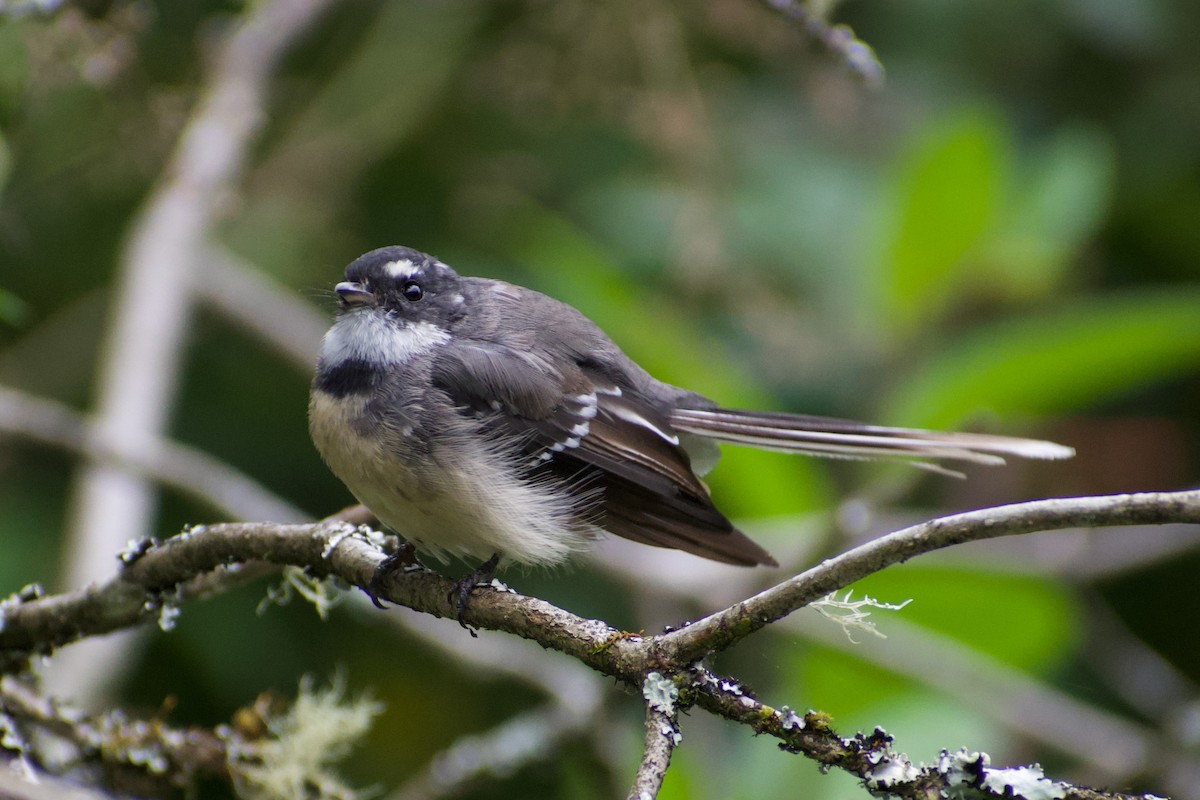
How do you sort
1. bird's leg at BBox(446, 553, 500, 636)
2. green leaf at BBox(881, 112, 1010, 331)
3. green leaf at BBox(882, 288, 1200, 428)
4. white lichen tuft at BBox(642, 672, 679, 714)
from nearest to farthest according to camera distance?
white lichen tuft at BBox(642, 672, 679, 714)
bird's leg at BBox(446, 553, 500, 636)
green leaf at BBox(882, 288, 1200, 428)
green leaf at BBox(881, 112, 1010, 331)

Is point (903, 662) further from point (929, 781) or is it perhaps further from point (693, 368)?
point (929, 781)

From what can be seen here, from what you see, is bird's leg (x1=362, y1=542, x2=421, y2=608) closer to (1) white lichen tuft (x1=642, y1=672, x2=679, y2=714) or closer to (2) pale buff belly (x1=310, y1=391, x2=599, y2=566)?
(2) pale buff belly (x1=310, y1=391, x2=599, y2=566)

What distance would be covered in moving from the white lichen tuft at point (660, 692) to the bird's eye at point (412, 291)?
189cm

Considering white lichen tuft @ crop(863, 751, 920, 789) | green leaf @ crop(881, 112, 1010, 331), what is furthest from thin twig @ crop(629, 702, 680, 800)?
green leaf @ crop(881, 112, 1010, 331)

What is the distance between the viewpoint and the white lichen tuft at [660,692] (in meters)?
1.67

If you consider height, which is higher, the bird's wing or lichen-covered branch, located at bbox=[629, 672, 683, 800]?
the bird's wing

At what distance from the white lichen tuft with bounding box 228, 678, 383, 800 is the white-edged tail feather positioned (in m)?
1.22

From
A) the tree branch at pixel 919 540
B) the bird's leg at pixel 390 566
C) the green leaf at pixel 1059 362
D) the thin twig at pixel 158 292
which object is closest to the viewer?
the tree branch at pixel 919 540

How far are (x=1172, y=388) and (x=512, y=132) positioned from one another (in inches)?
122

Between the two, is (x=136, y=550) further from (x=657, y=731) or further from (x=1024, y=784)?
(x=1024, y=784)

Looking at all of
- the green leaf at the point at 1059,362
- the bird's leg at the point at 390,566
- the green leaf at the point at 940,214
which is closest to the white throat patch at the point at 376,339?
the bird's leg at the point at 390,566

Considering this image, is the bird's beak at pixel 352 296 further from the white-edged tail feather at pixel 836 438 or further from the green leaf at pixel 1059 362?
the green leaf at pixel 1059 362

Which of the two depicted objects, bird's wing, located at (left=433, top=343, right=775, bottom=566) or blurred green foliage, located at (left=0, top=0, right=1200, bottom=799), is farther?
blurred green foliage, located at (left=0, top=0, right=1200, bottom=799)

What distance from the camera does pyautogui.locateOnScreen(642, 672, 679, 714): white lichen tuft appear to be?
5.48ft
